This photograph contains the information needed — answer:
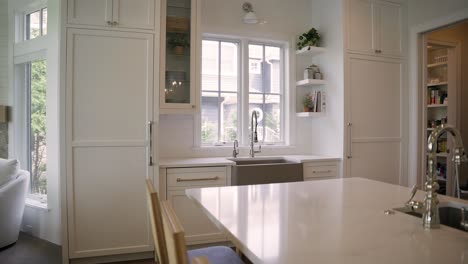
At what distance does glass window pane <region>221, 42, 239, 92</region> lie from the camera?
11.7 ft

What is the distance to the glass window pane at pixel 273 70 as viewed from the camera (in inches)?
148

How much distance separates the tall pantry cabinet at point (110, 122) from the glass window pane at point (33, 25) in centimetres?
111

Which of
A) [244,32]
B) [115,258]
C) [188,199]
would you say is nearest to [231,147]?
[188,199]

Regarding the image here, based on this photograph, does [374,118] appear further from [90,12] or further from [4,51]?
[4,51]

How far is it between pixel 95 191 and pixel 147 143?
555mm

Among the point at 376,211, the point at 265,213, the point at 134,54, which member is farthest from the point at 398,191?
the point at 134,54

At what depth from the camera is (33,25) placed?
3332 mm

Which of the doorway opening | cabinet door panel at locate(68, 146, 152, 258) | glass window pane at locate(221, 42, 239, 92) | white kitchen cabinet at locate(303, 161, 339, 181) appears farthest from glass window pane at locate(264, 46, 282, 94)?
the doorway opening

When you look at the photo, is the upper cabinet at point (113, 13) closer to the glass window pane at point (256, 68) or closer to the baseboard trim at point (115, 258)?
the glass window pane at point (256, 68)

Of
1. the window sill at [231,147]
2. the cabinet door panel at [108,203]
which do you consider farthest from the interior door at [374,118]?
the cabinet door panel at [108,203]

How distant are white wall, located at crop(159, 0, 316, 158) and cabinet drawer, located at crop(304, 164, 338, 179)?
20.6 inches

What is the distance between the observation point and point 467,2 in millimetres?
3002

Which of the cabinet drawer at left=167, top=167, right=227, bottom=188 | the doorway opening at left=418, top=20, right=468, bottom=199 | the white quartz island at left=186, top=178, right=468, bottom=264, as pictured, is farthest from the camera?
the doorway opening at left=418, top=20, right=468, bottom=199

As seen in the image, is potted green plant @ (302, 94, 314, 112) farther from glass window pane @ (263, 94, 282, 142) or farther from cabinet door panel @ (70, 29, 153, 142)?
cabinet door panel @ (70, 29, 153, 142)
